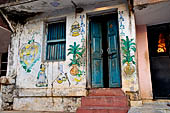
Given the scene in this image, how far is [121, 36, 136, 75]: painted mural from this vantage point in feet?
16.0

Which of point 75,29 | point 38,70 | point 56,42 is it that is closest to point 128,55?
point 75,29

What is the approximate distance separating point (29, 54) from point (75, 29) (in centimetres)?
209

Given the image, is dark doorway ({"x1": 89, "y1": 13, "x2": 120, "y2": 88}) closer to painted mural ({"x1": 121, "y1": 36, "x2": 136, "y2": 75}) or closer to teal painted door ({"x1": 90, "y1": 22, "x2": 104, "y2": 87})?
teal painted door ({"x1": 90, "y1": 22, "x2": 104, "y2": 87})

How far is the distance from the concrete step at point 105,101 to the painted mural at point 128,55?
882 mm

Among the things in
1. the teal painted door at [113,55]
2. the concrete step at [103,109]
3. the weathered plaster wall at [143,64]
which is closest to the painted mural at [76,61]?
the teal painted door at [113,55]

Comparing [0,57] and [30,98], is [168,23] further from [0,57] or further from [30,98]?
[0,57]

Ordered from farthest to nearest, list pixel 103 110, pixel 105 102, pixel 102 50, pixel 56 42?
1. pixel 56 42
2. pixel 102 50
3. pixel 105 102
4. pixel 103 110

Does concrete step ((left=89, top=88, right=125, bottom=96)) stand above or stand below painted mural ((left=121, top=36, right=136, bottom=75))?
below

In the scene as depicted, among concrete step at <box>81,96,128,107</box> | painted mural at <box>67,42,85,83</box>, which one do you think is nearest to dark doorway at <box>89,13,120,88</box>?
painted mural at <box>67,42,85,83</box>

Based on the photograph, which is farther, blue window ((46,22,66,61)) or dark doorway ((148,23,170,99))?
blue window ((46,22,66,61))

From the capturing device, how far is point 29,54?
20.1 feet

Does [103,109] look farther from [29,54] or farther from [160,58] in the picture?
[29,54]

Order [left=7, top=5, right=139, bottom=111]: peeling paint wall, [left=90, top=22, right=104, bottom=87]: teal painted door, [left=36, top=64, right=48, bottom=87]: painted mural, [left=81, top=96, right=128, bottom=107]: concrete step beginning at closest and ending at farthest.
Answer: [left=81, top=96, right=128, bottom=107]: concrete step → [left=7, top=5, right=139, bottom=111]: peeling paint wall → [left=90, top=22, right=104, bottom=87]: teal painted door → [left=36, top=64, right=48, bottom=87]: painted mural

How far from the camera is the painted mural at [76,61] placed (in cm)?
536
